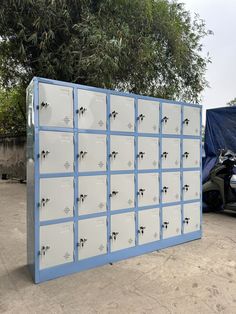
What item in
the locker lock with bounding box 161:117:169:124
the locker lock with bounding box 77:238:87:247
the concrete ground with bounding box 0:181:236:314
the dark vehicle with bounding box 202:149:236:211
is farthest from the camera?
the dark vehicle with bounding box 202:149:236:211

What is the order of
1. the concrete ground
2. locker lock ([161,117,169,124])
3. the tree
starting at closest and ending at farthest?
the concrete ground → locker lock ([161,117,169,124]) → the tree

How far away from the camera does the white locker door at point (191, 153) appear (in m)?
3.34

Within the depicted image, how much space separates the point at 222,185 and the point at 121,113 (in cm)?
290

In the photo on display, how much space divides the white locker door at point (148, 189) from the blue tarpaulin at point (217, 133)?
259 cm

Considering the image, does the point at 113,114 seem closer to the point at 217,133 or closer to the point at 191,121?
the point at 191,121

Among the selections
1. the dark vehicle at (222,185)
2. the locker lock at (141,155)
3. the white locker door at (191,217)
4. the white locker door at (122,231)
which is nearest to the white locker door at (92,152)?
the locker lock at (141,155)

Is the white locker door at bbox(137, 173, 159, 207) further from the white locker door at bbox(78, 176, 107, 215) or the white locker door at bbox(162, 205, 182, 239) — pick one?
the white locker door at bbox(78, 176, 107, 215)

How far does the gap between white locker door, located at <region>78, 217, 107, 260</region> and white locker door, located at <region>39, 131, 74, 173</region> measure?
524 mm

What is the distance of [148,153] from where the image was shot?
302cm

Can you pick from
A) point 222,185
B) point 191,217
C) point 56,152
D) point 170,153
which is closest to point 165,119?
point 170,153

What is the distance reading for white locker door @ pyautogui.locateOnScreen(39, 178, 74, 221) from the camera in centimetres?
233

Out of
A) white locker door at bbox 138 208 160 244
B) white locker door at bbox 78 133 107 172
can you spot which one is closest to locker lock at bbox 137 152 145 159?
white locker door at bbox 78 133 107 172

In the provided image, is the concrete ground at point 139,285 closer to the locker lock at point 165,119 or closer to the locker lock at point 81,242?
the locker lock at point 81,242

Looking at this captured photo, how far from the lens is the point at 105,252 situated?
268 centimetres
